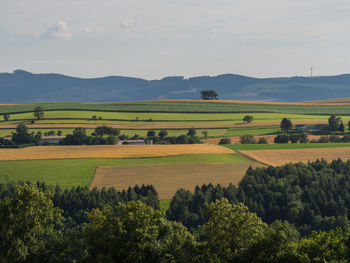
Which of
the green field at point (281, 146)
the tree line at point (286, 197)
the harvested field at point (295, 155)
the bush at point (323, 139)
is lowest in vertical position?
the tree line at point (286, 197)

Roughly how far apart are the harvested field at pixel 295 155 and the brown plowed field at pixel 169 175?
8.83 meters

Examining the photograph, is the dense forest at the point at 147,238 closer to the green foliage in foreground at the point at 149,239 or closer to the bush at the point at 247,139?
the green foliage in foreground at the point at 149,239

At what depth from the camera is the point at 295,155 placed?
154625 mm

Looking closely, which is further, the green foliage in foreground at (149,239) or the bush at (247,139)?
the bush at (247,139)

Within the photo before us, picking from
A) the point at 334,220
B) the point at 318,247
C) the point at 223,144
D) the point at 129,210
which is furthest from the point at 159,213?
the point at 223,144

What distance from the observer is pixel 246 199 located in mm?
114375

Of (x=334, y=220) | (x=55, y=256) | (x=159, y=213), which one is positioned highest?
(x=159, y=213)

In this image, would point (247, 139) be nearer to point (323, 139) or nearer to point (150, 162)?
point (323, 139)

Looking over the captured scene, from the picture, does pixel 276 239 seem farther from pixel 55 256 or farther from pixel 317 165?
pixel 317 165

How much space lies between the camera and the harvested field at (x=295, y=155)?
149m

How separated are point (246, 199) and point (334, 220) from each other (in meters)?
18.8

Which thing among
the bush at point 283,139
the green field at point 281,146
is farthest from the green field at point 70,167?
the bush at point 283,139

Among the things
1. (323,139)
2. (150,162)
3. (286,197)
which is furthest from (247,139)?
(286,197)

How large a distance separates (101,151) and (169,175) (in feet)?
116
